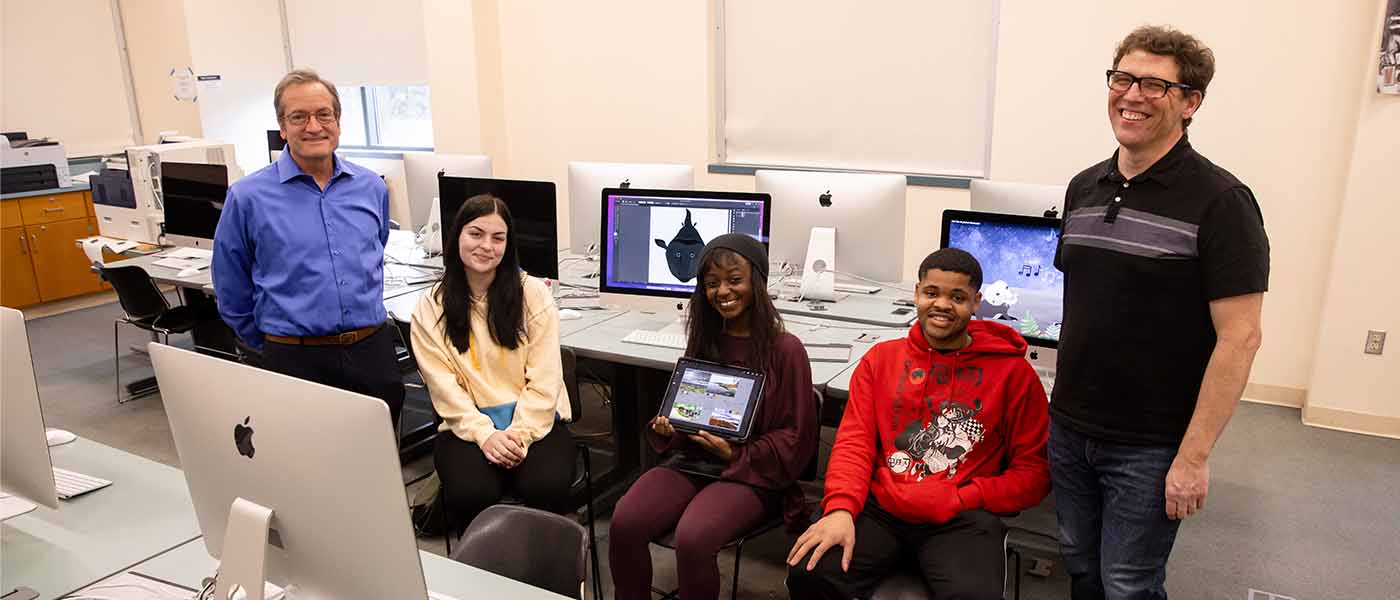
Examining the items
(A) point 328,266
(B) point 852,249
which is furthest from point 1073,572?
(A) point 328,266

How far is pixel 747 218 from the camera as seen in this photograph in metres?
3.01

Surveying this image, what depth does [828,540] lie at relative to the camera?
1.99 metres

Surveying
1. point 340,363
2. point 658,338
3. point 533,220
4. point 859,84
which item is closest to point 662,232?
point 658,338

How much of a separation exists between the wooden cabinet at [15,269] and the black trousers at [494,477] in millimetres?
5015

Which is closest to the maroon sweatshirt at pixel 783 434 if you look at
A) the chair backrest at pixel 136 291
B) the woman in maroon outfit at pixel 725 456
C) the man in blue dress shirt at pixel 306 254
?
the woman in maroon outfit at pixel 725 456

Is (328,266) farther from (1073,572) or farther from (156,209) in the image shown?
(156,209)

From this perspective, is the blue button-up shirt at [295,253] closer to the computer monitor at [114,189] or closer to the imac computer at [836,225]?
the imac computer at [836,225]

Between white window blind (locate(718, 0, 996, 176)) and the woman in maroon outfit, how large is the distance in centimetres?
264

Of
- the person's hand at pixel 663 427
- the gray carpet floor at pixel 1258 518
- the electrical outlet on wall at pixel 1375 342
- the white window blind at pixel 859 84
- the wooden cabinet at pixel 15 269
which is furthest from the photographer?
the wooden cabinet at pixel 15 269

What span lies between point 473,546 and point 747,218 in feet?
5.20

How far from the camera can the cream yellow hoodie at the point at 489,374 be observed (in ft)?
8.38

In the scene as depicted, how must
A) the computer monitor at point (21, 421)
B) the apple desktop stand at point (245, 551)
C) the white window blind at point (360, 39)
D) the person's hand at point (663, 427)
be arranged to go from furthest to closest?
the white window blind at point (360, 39), the person's hand at point (663, 427), the computer monitor at point (21, 421), the apple desktop stand at point (245, 551)

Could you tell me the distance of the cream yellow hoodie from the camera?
2553mm

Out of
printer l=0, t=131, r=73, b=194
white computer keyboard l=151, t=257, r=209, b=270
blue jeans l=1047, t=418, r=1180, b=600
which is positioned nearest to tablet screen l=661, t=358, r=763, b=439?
blue jeans l=1047, t=418, r=1180, b=600
